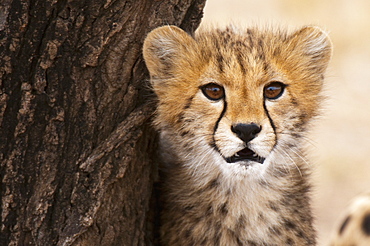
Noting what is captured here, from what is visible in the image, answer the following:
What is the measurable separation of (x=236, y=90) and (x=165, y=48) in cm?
33

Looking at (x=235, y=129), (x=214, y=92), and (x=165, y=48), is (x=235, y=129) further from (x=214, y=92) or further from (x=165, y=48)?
(x=165, y=48)

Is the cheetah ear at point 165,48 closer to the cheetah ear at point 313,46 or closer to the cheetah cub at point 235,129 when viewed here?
the cheetah cub at point 235,129

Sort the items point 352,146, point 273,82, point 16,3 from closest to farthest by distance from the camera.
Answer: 1. point 16,3
2. point 273,82
3. point 352,146

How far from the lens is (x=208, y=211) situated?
259 centimetres

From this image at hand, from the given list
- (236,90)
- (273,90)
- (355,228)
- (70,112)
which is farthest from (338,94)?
(70,112)

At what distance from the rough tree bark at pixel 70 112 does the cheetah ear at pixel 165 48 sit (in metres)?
0.04

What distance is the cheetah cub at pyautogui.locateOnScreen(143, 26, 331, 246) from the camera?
92.4 inches

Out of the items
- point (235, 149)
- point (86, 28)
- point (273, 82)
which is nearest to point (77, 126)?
point (86, 28)

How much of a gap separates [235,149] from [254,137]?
84 mm

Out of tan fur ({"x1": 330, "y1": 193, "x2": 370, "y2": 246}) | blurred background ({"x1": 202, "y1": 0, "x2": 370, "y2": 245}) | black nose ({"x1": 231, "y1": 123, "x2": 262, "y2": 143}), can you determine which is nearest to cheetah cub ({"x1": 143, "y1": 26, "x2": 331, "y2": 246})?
black nose ({"x1": 231, "y1": 123, "x2": 262, "y2": 143})

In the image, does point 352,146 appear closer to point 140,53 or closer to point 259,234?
point 259,234

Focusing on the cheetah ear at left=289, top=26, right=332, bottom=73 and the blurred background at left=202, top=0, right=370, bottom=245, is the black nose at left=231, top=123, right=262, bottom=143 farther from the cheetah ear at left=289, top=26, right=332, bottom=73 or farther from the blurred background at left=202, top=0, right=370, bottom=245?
the blurred background at left=202, top=0, right=370, bottom=245

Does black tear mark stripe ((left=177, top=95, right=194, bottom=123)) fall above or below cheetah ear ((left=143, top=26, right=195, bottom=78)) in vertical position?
below

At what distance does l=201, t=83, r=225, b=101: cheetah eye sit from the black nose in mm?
155
